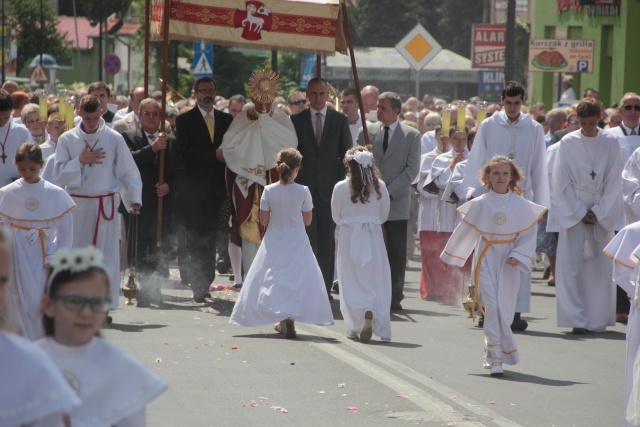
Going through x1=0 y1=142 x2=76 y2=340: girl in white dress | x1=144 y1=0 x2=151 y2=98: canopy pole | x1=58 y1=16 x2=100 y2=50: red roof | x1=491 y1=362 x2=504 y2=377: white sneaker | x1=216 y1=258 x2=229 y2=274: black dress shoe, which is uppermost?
x1=58 y1=16 x2=100 y2=50: red roof

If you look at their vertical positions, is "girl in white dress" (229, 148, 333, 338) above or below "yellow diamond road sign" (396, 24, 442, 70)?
below

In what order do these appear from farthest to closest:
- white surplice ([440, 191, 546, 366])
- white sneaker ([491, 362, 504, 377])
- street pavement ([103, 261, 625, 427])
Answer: white surplice ([440, 191, 546, 366]), white sneaker ([491, 362, 504, 377]), street pavement ([103, 261, 625, 427])

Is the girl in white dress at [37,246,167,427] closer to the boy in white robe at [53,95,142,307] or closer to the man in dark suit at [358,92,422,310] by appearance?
the boy in white robe at [53,95,142,307]

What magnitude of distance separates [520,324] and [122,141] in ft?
13.0

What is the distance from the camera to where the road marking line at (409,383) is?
8008 mm

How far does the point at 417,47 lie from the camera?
2433 cm

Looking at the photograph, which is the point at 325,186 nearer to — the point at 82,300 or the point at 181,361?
the point at 181,361

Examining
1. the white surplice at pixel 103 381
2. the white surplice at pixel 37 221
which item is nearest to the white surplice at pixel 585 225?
the white surplice at pixel 37 221

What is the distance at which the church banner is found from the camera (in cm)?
1333

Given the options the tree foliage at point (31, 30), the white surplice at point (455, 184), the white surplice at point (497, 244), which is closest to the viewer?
the white surplice at point (497, 244)

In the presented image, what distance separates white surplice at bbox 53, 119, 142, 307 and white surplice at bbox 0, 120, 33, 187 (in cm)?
38

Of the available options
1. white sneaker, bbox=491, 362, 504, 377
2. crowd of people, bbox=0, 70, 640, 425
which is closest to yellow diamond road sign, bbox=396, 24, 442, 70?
crowd of people, bbox=0, 70, 640, 425

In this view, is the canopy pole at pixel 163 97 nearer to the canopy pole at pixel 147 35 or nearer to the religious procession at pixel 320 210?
the religious procession at pixel 320 210

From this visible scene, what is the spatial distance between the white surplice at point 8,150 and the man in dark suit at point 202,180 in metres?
2.05
